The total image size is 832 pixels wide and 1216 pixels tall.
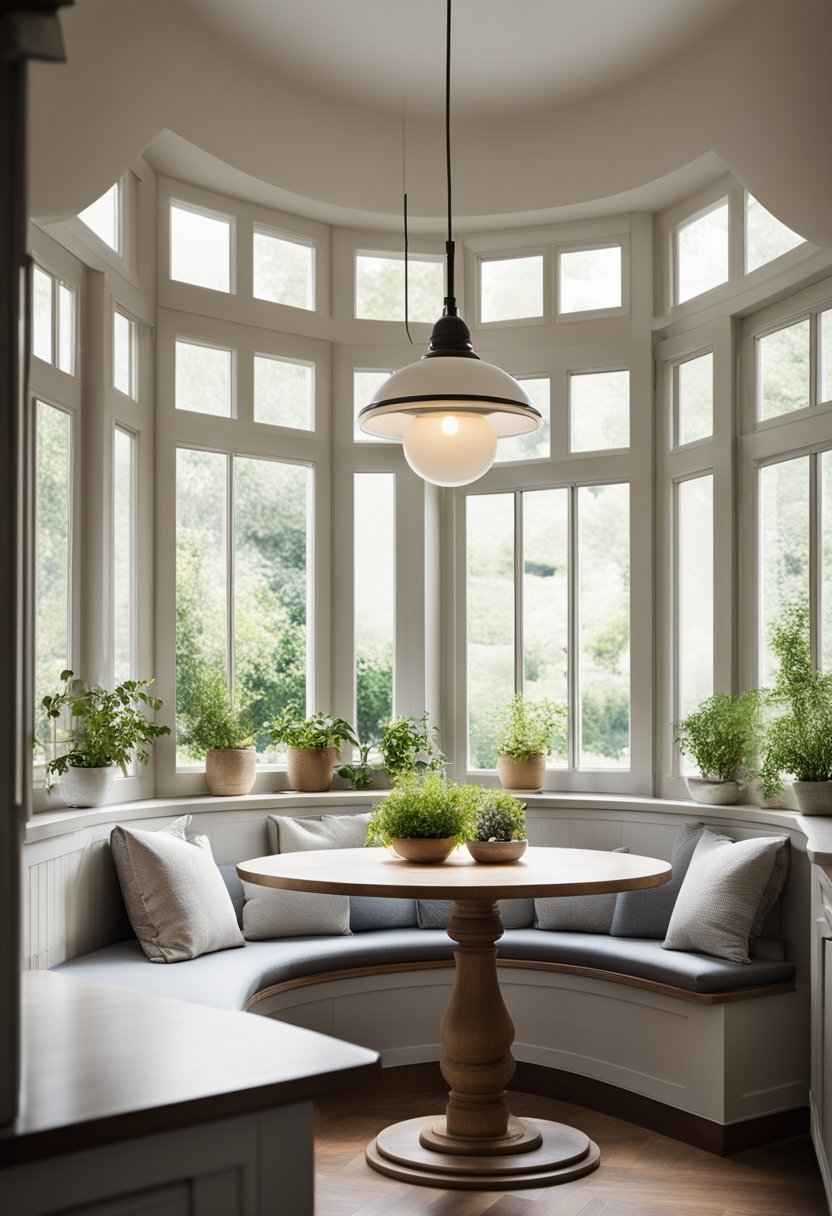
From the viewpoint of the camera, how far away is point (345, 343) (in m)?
5.23

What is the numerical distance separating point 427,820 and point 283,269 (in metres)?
2.76

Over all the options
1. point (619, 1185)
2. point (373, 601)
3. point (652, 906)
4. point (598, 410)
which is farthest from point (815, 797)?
point (373, 601)

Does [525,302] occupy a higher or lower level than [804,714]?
higher

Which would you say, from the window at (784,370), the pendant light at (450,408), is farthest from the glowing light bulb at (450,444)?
the window at (784,370)

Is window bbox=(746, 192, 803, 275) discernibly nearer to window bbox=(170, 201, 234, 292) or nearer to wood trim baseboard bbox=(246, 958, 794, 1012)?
window bbox=(170, 201, 234, 292)

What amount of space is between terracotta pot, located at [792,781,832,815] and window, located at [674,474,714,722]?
784mm

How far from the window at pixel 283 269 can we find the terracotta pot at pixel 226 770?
1984mm

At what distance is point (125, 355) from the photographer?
180 inches

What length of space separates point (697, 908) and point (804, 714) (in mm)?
756

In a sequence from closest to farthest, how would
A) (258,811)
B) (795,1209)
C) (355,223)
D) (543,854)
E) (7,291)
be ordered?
(7,291) < (795,1209) < (543,854) < (258,811) < (355,223)

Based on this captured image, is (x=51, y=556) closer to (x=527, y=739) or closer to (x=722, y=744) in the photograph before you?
(x=527, y=739)

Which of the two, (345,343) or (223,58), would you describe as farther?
(345,343)

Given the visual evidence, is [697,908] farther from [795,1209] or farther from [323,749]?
[323,749]

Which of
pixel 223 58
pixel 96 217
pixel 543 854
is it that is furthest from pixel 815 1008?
pixel 223 58
